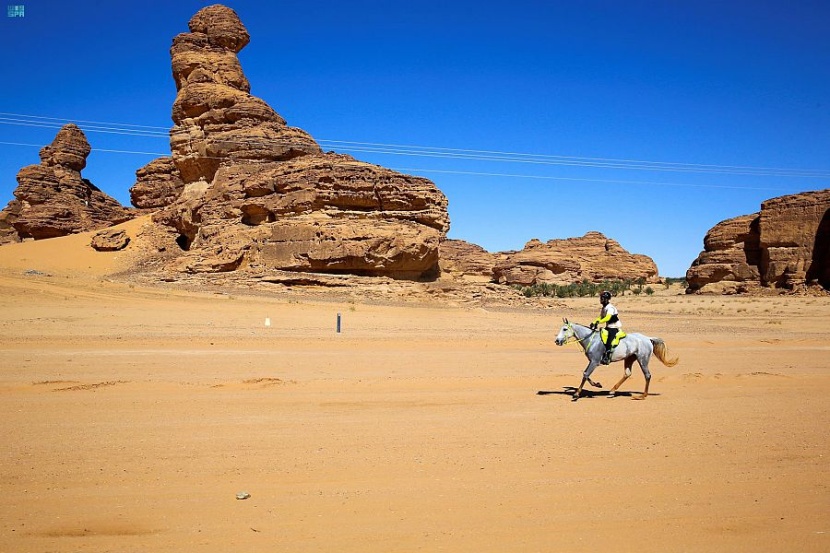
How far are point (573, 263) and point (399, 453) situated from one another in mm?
75840

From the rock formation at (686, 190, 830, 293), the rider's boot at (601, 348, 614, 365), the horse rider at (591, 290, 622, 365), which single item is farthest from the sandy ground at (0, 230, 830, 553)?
the rock formation at (686, 190, 830, 293)

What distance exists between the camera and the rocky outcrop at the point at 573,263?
78.2 m

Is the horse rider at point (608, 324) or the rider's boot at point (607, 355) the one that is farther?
the rider's boot at point (607, 355)

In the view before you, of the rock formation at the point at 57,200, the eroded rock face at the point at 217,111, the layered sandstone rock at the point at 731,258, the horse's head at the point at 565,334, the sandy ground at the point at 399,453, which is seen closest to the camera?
the sandy ground at the point at 399,453

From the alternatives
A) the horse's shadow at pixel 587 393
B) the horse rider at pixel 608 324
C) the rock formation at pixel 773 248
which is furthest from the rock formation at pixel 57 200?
the horse rider at pixel 608 324

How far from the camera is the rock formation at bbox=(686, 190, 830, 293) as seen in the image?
144 ft

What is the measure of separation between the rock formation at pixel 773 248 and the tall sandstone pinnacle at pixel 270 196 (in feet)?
89.3

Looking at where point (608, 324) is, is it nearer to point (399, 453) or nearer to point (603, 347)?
point (603, 347)

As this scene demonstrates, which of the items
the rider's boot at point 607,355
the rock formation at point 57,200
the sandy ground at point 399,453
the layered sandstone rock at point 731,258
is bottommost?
the sandy ground at point 399,453

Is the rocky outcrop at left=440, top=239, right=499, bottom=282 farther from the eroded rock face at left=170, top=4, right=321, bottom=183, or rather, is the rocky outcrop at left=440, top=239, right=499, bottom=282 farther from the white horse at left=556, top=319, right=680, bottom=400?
the white horse at left=556, top=319, right=680, bottom=400

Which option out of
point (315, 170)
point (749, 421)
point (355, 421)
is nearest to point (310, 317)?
point (315, 170)

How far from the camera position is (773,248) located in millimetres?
45844

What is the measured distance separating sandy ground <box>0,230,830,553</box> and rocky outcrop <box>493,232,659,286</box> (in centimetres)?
6213

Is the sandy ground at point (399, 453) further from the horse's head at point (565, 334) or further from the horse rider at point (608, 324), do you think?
the horse's head at point (565, 334)
